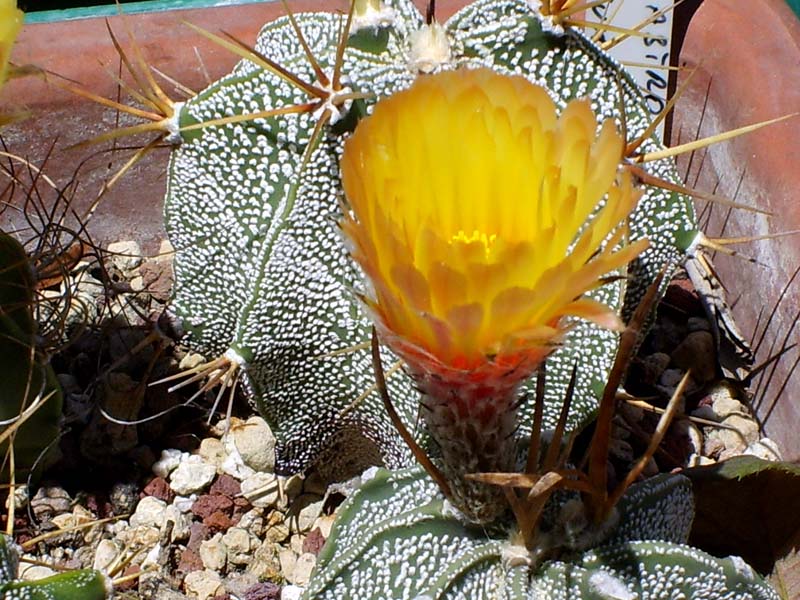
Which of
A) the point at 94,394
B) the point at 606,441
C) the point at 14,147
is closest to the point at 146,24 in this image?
the point at 14,147

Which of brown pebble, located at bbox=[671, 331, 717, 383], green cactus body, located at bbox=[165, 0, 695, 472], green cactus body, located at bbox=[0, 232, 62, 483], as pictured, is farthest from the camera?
brown pebble, located at bbox=[671, 331, 717, 383]

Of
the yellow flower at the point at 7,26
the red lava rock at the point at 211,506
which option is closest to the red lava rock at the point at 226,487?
the red lava rock at the point at 211,506

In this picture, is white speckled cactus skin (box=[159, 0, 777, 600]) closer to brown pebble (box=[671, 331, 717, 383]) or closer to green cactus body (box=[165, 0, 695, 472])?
green cactus body (box=[165, 0, 695, 472])

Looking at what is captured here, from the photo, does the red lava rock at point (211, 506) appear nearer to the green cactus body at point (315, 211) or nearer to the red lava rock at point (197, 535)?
the red lava rock at point (197, 535)

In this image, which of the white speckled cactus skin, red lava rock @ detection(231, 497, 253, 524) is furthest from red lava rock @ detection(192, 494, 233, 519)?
the white speckled cactus skin

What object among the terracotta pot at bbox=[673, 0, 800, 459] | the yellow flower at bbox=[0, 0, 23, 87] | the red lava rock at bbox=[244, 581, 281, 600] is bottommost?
the red lava rock at bbox=[244, 581, 281, 600]

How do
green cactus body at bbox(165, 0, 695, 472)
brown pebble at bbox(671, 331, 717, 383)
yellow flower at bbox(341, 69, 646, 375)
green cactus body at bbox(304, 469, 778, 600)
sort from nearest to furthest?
1. yellow flower at bbox(341, 69, 646, 375)
2. green cactus body at bbox(304, 469, 778, 600)
3. green cactus body at bbox(165, 0, 695, 472)
4. brown pebble at bbox(671, 331, 717, 383)
